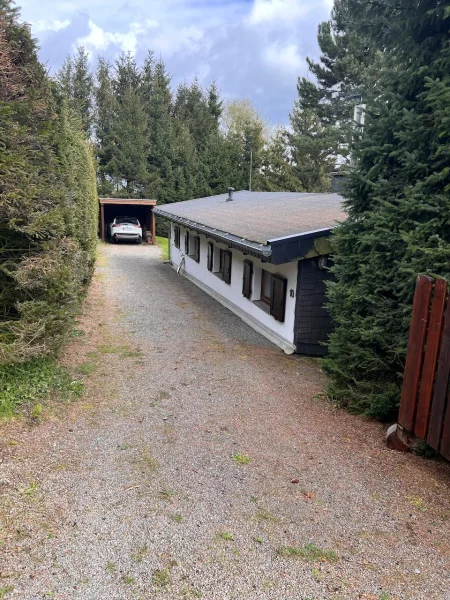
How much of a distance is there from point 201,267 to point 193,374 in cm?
875

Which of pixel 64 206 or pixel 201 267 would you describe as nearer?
pixel 64 206

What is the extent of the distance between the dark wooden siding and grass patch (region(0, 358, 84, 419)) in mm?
4226

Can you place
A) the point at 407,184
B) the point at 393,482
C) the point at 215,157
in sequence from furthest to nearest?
the point at 215,157 < the point at 407,184 < the point at 393,482

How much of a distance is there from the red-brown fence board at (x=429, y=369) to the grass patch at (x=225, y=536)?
1955mm

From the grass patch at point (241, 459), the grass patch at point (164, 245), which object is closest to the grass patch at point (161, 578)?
the grass patch at point (241, 459)

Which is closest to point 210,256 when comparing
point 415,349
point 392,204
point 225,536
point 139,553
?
point 392,204

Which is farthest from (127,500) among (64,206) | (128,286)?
(128,286)

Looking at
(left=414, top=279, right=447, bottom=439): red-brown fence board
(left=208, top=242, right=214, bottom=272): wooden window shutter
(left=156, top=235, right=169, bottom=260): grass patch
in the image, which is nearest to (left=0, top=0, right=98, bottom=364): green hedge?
(left=414, top=279, right=447, bottom=439): red-brown fence board

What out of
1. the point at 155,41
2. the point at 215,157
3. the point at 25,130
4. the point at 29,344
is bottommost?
the point at 29,344

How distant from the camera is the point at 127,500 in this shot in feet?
11.9

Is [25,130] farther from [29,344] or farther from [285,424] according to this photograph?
[285,424]

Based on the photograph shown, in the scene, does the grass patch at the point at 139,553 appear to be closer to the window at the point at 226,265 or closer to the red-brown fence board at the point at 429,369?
the red-brown fence board at the point at 429,369

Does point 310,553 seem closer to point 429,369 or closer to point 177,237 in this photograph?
point 429,369

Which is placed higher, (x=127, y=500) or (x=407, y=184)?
(x=407, y=184)
